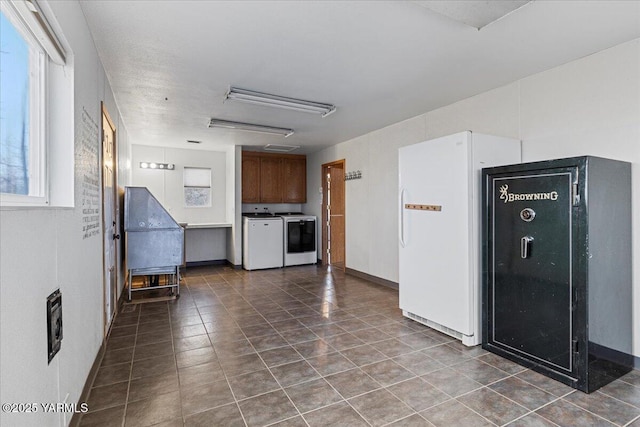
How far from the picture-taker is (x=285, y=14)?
214cm

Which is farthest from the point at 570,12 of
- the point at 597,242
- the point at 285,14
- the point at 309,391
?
the point at 309,391

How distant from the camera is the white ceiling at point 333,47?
211cm

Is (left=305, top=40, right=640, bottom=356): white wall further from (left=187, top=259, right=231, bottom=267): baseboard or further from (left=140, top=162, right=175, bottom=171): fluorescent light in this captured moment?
(left=140, top=162, right=175, bottom=171): fluorescent light

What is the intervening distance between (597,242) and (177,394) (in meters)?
3.14

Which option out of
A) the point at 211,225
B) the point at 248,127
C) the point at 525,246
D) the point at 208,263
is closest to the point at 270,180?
the point at 211,225

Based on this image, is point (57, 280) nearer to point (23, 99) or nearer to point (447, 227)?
point (23, 99)

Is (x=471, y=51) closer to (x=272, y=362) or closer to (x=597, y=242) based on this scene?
(x=597, y=242)

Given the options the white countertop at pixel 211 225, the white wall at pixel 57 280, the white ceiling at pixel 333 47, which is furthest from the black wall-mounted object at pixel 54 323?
the white countertop at pixel 211 225

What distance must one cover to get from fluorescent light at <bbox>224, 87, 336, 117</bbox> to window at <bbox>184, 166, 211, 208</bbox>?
3821 mm

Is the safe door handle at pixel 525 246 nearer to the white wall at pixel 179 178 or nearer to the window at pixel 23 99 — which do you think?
the window at pixel 23 99

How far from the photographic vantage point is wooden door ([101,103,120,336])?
298 cm

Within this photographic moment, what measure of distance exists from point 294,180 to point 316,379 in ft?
18.8

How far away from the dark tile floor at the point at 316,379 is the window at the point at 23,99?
148cm

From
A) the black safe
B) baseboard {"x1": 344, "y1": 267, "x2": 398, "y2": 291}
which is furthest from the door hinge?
baseboard {"x1": 344, "y1": 267, "x2": 398, "y2": 291}
